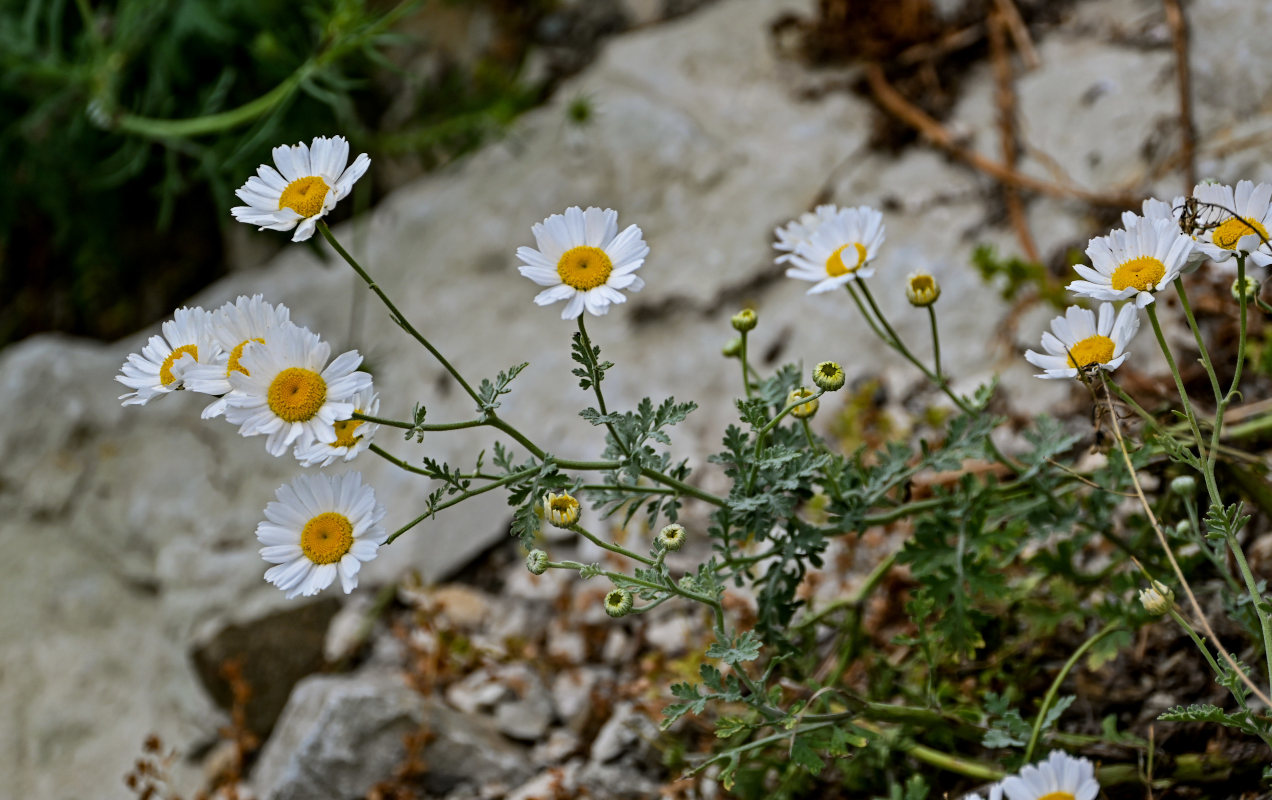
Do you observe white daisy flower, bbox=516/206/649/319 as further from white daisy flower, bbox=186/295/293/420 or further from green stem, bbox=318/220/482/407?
white daisy flower, bbox=186/295/293/420

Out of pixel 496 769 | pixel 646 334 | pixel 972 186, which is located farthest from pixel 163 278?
pixel 972 186

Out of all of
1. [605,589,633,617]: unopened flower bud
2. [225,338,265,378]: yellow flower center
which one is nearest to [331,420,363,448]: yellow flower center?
[225,338,265,378]: yellow flower center

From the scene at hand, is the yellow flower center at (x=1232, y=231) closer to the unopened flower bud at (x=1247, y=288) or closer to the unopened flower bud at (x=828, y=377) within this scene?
the unopened flower bud at (x=1247, y=288)

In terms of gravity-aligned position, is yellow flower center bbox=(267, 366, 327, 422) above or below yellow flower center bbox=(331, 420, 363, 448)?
above

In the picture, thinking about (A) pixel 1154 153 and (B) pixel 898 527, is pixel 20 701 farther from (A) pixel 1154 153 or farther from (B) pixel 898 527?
(A) pixel 1154 153

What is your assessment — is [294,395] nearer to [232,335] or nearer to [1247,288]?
[232,335]
